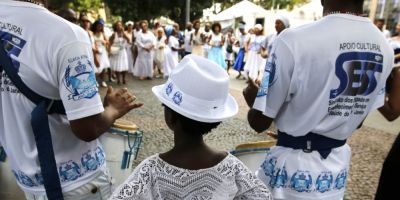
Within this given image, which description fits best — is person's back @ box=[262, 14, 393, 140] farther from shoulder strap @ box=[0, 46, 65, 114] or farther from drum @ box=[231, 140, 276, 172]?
shoulder strap @ box=[0, 46, 65, 114]

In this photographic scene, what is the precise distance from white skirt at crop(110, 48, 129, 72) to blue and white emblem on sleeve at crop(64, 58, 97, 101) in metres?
8.89

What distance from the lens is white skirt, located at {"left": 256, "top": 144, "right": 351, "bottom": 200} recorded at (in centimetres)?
180

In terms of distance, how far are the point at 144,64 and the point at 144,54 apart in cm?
32

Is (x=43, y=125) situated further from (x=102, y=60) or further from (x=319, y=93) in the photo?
(x=102, y=60)

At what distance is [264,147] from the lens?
2264mm

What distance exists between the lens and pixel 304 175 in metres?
1.80

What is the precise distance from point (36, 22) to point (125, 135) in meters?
1.01

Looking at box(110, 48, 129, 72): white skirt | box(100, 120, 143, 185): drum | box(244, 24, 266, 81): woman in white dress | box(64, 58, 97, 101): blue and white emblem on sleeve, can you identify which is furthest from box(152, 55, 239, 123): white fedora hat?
box(244, 24, 266, 81): woman in white dress

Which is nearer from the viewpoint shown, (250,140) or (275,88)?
(275,88)

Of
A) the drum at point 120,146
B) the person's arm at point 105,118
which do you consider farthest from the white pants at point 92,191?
the drum at point 120,146

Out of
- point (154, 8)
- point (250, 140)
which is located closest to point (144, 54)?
point (250, 140)

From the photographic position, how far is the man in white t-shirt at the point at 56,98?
1.52m

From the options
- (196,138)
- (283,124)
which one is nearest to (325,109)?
(283,124)

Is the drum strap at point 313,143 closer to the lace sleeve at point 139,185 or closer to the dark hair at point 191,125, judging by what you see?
the dark hair at point 191,125
